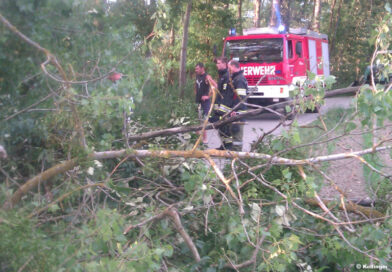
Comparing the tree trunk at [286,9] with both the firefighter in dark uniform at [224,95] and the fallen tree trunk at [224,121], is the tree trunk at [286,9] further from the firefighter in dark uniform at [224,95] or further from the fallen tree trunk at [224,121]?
the fallen tree trunk at [224,121]

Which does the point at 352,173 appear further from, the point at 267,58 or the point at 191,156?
the point at 267,58

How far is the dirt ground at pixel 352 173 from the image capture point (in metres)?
4.14

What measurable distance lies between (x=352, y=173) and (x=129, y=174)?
2.27 metres

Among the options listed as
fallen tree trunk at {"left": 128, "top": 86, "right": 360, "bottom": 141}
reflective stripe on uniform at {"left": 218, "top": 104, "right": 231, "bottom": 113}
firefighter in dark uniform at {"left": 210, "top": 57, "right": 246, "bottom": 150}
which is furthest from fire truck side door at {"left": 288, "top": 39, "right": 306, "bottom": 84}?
fallen tree trunk at {"left": 128, "top": 86, "right": 360, "bottom": 141}

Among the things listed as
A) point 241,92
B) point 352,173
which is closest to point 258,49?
point 241,92

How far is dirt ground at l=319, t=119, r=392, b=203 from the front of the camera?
4.14m

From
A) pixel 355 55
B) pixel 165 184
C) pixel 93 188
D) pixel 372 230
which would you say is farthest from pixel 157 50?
pixel 355 55

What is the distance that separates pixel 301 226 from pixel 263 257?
882 mm

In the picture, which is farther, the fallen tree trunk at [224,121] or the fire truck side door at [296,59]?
the fire truck side door at [296,59]

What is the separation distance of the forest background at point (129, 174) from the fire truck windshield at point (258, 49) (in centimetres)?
1000

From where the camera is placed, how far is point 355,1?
2948cm

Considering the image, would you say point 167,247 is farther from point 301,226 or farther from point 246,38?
point 246,38

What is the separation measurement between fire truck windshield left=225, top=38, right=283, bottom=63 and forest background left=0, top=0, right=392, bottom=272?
1000cm

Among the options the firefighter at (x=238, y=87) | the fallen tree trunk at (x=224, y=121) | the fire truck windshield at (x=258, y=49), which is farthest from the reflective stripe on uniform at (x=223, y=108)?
the fire truck windshield at (x=258, y=49)
